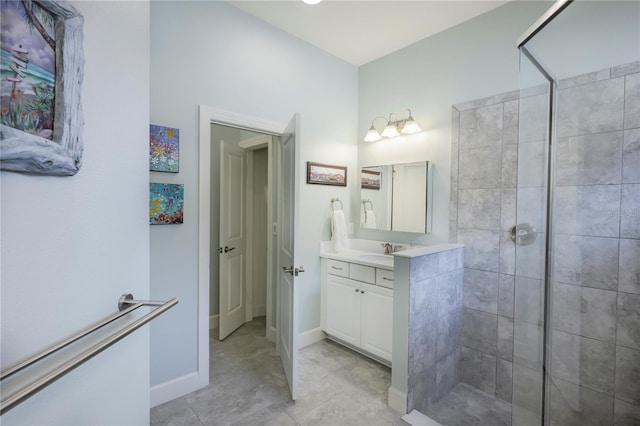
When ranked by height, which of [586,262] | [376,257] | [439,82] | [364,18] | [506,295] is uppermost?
[364,18]

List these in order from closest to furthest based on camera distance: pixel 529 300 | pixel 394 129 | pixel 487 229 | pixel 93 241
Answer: pixel 93 241, pixel 529 300, pixel 487 229, pixel 394 129

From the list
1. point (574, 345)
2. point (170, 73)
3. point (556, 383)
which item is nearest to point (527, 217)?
point (574, 345)

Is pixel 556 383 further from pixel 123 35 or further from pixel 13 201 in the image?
pixel 123 35

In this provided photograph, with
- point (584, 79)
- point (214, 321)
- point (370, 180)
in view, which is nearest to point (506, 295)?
point (584, 79)

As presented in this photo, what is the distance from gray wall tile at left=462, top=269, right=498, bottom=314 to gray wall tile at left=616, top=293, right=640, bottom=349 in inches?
27.7

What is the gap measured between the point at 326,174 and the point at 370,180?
49 centimetres

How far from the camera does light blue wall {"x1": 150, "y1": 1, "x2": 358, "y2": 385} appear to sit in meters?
1.98

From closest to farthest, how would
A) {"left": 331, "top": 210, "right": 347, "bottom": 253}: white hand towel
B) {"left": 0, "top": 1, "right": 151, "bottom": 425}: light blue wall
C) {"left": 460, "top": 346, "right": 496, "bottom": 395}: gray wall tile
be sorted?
1. {"left": 0, "top": 1, "right": 151, "bottom": 425}: light blue wall
2. {"left": 460, "top": 346, "right": 496, "bottom": 395}: gray wall tile
3. {"left": 331, "top": 210, "right": 347, "bottom": 253}: white hand towel

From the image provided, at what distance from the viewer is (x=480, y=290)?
89.4 inches

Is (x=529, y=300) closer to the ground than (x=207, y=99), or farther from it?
closer to the ground

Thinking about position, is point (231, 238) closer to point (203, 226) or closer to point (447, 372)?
point (203, 226)

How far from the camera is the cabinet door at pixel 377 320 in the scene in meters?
2.37

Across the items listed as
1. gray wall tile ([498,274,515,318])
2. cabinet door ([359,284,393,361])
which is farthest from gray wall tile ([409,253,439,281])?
gray wall tile ([498,274,515,318])

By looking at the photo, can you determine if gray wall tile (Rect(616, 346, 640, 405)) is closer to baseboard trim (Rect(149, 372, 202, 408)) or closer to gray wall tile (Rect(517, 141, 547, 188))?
gray wall tile (Rect(517, 141, 547, 188))
